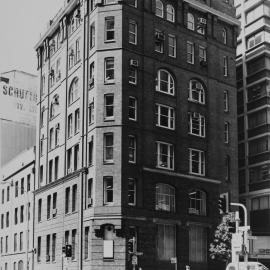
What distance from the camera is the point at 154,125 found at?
202ft

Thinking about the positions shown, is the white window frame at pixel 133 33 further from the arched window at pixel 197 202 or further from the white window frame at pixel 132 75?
the arched window at pixel 197 202

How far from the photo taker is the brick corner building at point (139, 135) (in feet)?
192

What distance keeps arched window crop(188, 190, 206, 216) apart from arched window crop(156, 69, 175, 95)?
1024cm

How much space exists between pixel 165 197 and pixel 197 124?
8.88 meters

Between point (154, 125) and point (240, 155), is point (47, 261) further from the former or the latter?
point (240, 155)

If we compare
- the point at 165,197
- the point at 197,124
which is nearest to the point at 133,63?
the point at 197,124

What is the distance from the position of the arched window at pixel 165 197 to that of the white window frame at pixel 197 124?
6.55 metres

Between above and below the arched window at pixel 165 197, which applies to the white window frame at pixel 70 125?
above

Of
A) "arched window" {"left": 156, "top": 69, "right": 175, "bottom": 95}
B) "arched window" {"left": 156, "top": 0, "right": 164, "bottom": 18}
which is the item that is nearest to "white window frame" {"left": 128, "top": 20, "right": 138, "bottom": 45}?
"arched window" {"left": 156, "top": 0, "right": 164, "bottom": 18}

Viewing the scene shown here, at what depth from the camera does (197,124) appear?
2581 inches

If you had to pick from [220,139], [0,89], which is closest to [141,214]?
[220,139]

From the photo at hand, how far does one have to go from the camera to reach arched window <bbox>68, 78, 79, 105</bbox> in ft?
221

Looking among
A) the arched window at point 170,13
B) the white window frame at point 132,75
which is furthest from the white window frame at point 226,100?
the white window frame at point 132,75

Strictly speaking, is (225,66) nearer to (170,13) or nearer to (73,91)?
(170,13)
